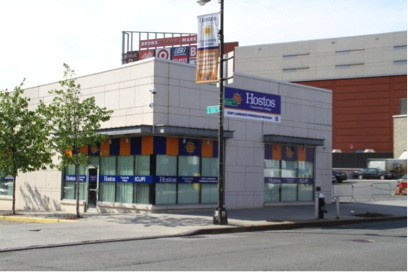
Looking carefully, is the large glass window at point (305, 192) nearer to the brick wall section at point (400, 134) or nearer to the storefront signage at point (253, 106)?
the storefront signage at point (253, 106)

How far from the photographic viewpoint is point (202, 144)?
78.7 feet

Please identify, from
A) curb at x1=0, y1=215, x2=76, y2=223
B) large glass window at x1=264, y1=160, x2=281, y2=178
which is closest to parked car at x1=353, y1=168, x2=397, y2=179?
large glass window at x1=264, y1=160, x2=281, y2=178

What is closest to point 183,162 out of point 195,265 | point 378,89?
point 195,265

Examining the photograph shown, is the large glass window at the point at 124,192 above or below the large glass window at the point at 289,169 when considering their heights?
below

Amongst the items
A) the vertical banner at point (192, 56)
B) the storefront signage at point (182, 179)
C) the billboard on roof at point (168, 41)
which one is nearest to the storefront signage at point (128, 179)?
the storefront signage at point (182, 179)

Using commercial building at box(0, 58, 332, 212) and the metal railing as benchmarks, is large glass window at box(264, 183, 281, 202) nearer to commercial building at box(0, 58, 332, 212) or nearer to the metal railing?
commercial building at box(0, 58, 332, 212)

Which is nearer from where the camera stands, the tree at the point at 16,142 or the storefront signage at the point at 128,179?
the storefront signage at the point at 128,179

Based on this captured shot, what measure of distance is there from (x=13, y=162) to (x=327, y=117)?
58.4 ft

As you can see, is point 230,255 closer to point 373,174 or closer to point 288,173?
point 288,173

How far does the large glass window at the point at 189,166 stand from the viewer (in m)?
23.2

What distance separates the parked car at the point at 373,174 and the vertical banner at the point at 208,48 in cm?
4487

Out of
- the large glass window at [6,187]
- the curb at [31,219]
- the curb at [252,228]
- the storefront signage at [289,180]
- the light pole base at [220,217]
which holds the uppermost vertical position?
the storefront signage at [289,180]

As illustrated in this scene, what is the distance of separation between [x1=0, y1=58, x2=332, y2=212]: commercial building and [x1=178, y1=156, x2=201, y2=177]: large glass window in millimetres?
50

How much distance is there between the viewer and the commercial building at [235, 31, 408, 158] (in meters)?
71.9
